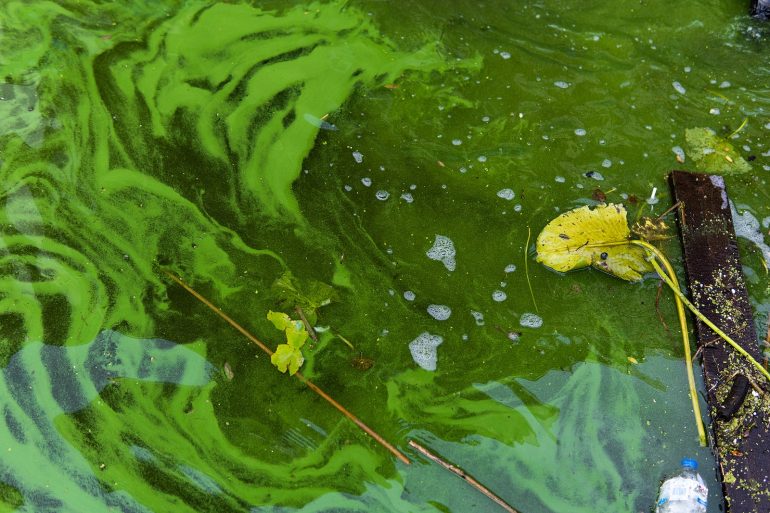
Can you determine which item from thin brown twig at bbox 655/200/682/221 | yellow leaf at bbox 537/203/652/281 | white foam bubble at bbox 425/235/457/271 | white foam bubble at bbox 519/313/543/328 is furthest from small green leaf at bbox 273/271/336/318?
thin brown twig at bbox 655/200/682/221

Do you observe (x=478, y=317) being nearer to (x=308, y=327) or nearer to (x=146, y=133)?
(x=308, y=327)

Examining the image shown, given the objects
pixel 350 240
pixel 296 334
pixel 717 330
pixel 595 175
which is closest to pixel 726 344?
pixel 717 330

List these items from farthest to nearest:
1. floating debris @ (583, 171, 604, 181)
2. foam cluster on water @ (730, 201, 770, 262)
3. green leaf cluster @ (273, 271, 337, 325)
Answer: floating debris @ (583, 171, 604, 181)
foam cluster on water @ (730, 201, 770, 262)
green leaf cluster @ (273, 271, 337, 325)

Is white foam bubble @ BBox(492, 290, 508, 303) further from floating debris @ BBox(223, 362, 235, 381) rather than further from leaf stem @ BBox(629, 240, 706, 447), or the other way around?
floating debris @ BBox(223, 362, 235, 381)

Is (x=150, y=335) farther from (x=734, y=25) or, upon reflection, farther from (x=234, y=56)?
(x=734, y=25)

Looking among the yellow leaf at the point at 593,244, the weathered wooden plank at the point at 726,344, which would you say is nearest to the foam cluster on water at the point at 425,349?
the yellow leaf at the point at 593,244

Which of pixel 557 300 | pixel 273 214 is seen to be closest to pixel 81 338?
Answer: pixel 273 214

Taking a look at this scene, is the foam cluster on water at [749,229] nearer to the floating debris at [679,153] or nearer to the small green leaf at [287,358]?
the floating debris at [679,153]
